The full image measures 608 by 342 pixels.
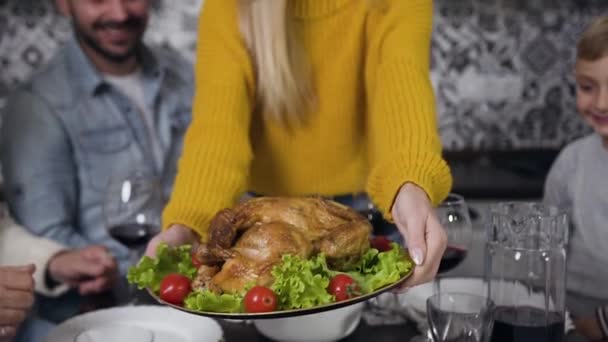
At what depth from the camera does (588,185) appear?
1785mm

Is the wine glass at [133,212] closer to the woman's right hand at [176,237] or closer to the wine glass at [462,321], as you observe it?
the woman's right hand at [176,237]

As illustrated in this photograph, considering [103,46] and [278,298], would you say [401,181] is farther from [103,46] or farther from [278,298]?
[103,46]

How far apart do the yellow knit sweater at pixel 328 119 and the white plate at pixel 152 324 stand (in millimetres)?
150

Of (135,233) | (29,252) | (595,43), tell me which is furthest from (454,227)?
(29,252)

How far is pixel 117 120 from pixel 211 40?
933 millimetres

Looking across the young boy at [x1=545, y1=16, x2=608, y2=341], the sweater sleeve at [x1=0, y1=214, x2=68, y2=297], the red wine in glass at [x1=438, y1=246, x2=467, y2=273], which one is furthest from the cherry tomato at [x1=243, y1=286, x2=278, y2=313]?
the young boy at [x1=545, y1=16, x2=608, y2=341]

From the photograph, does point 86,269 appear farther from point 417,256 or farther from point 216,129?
point 417,256

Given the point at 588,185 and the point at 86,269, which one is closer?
the point at 86,269

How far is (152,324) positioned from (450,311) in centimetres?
48

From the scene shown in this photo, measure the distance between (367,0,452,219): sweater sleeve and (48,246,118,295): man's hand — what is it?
63 cm

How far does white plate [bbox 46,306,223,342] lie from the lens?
1045 millimetres

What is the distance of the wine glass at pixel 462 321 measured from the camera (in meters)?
0.96

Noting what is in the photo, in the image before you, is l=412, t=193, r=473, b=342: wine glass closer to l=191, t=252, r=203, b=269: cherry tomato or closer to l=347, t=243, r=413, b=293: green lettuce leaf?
l=347, t=243, r=413, b=293: green lettuce leaf

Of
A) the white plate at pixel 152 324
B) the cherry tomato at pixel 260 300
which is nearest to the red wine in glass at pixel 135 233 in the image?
the white plate at pixel 152 324
